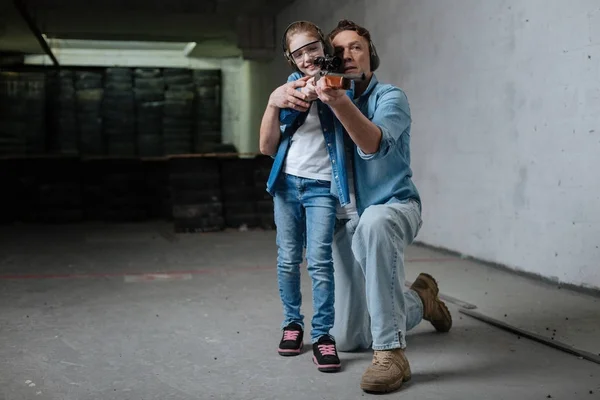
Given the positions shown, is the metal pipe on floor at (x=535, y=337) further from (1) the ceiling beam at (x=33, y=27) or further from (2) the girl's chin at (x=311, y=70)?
(1) the ceiling beam at (x=33, y=27)

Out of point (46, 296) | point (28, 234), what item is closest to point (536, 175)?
point (46, 296)

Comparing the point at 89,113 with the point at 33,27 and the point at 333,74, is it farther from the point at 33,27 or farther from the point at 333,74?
the point at 333,74

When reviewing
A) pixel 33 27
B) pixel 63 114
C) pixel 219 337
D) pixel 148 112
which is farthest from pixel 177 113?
pixel 219 337

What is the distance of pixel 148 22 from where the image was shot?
1193cm

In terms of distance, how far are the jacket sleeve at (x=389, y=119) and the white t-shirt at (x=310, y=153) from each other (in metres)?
0.24

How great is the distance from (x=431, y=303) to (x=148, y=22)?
9.97 metres

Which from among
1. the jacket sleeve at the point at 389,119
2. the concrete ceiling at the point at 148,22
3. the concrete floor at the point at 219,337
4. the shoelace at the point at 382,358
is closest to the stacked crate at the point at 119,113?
the concrete ceiling at the point at 148,22

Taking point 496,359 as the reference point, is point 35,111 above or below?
above

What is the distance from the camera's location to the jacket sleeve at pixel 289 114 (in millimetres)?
2729

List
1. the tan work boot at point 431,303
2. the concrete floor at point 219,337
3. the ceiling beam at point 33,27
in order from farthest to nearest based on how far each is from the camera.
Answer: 1. the ceiling beam at point 33,27
2. the tan work boot at point 431,303
3. the concrete floor at point 219,337

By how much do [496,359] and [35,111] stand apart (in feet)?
39.4

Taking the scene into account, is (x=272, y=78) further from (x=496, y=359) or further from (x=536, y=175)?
(x=496, y=359)

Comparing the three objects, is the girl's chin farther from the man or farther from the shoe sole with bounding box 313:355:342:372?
the shoe sole with bounding box 313:355:342:372

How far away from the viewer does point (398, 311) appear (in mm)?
2531
